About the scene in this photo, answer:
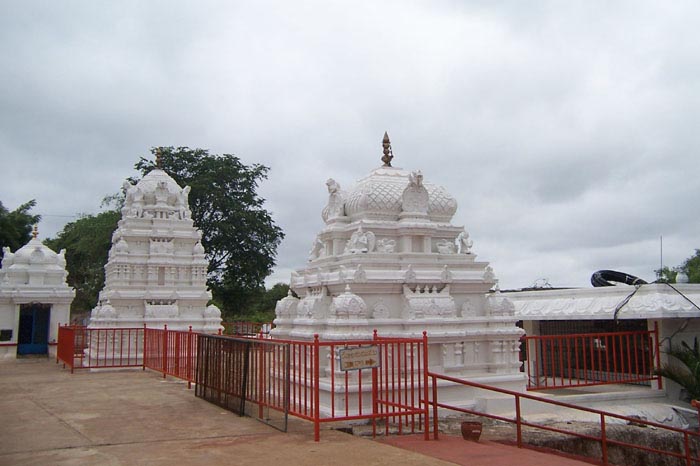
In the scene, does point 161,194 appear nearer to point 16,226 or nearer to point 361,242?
point 361,242

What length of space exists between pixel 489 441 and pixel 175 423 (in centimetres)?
464

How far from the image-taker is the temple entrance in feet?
93.1

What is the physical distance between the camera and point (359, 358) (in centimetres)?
852

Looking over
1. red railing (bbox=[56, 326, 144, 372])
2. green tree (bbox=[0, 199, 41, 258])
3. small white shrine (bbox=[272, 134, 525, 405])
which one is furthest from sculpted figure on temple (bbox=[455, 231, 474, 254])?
green tree (bbox=[0, 199, 41, 258])

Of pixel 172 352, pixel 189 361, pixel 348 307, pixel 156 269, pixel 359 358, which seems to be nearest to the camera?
pixel 359 358

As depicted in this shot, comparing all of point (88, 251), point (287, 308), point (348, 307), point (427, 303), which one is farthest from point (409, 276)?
point (88, 251)

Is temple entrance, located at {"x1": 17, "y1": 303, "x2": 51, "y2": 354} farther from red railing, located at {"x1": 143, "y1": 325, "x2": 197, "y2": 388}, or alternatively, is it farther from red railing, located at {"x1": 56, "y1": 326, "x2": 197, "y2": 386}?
red railing, located at {"x1": 143, "y1": 325, "x2": 197, "y2": 388}

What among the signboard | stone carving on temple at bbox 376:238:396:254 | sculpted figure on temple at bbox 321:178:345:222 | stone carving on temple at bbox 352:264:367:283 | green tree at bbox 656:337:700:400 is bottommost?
green tree at bbox 656:337:700:400

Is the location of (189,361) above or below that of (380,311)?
below

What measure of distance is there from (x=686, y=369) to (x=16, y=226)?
38269mm

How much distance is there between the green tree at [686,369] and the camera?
41.0ft

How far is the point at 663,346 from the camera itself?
43.8 ft

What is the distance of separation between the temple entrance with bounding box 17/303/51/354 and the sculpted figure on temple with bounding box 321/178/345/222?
19.9m

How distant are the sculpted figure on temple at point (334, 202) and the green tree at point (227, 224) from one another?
24.0 meters
